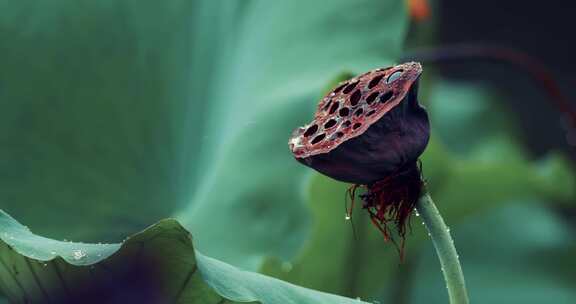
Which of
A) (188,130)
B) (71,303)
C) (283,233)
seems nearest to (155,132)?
(188,130)

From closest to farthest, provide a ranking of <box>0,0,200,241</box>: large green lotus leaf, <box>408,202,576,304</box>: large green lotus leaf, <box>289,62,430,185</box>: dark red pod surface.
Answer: <box>289,62,430,185</box>: dark red pod surface, <box>0,0,200,241</box>: large green lotus leaf, <box>408,202,576,304</box>: large green lotus leaf

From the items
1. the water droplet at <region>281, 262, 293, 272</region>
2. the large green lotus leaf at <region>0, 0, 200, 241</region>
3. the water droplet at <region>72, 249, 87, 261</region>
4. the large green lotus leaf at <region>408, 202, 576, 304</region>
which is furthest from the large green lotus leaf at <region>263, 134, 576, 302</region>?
the water droplet at <region>72, 249, 87, 261</region>

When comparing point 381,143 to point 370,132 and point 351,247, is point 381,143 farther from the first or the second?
point 351,247

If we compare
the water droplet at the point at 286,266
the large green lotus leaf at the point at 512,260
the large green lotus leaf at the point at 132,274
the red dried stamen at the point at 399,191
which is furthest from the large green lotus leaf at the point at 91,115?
the large green lotus leaf at the point at 512,260

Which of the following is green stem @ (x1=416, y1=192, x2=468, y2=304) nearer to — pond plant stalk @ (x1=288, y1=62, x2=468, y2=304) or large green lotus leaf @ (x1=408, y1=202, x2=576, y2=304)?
pond plant stalk @ (x1=288, y1=62, x2=468, y2=304)

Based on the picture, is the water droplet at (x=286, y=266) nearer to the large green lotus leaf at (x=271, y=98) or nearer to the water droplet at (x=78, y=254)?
the large green lotus leaf at (x=271, y=98)

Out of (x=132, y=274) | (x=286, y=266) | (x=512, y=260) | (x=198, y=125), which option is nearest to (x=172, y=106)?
(x=198, y=125)

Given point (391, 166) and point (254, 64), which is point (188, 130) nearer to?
point (254, 64)
